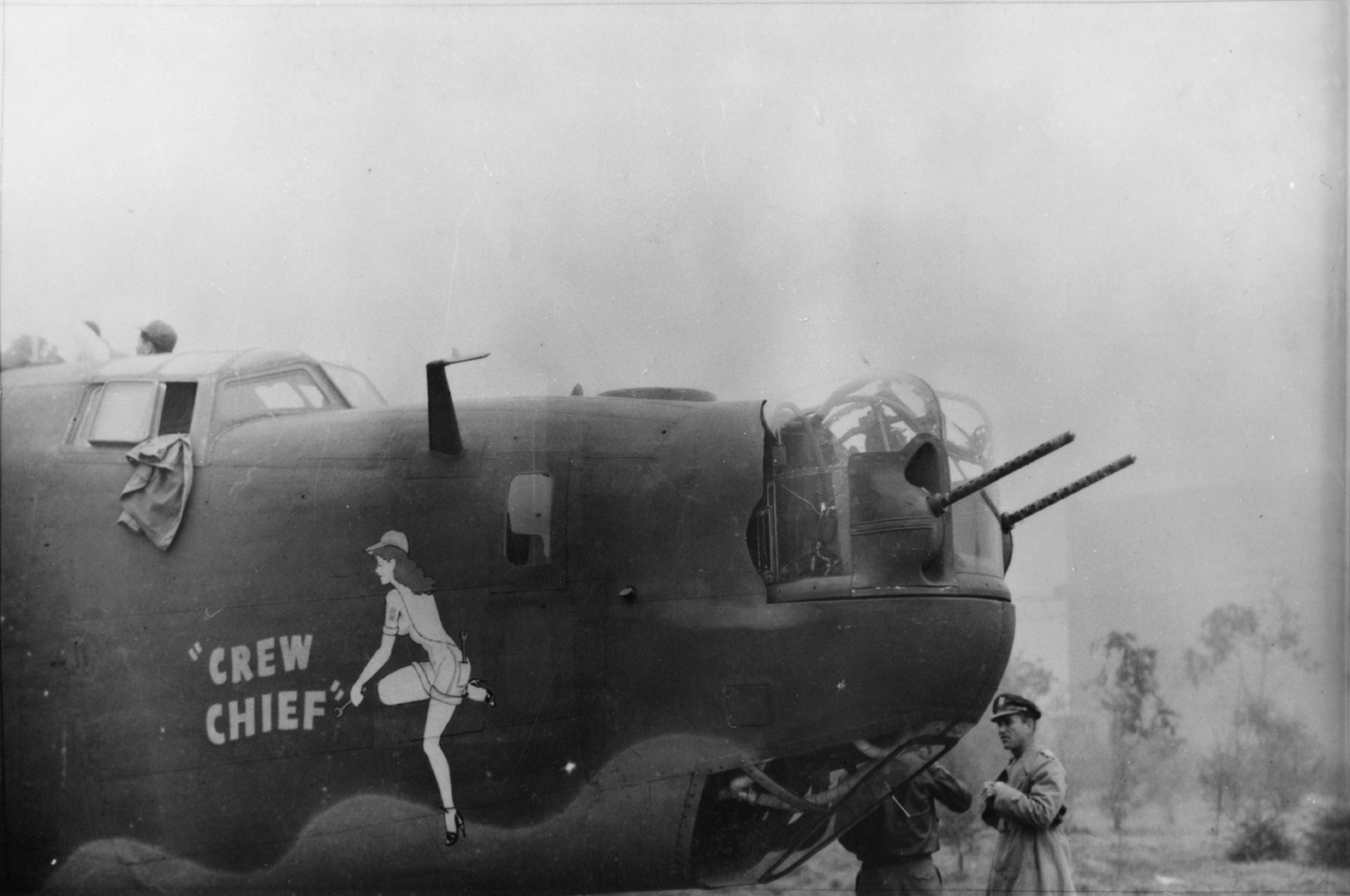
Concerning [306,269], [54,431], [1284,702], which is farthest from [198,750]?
[1284,702]

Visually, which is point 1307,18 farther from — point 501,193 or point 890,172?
point 501,193

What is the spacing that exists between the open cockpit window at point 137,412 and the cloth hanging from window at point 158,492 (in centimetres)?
16

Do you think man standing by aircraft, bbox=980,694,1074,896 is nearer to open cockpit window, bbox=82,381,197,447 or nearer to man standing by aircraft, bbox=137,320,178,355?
open cockpit window, bbox=82,381,197,447

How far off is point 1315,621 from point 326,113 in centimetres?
776

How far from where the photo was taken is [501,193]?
7.49m

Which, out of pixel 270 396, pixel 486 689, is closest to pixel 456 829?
pixel 486 689

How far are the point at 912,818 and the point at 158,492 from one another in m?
4.61

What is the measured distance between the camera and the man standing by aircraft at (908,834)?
21.9 feet

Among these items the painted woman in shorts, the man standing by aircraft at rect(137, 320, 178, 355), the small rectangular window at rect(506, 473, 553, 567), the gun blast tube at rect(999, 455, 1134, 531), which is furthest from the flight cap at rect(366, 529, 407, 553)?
the gun blast tube at rect(999, 455, 1134, 531)

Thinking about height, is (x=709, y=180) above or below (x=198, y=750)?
above

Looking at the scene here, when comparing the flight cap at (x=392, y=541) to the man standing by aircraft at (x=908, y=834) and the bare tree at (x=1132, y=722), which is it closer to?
the man standing by aircraft at (x=908, y=834)

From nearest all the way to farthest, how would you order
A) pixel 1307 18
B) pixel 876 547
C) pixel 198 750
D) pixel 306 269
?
1. pixel 876 547
2. pixel 198 750
3. pixel 306 269
4. pixel 1307 18

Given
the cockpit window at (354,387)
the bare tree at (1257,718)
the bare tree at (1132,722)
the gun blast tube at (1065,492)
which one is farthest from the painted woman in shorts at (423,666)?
the bare tree at (1257,718)

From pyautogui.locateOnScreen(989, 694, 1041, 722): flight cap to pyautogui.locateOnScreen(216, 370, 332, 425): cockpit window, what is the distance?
4.28 m
